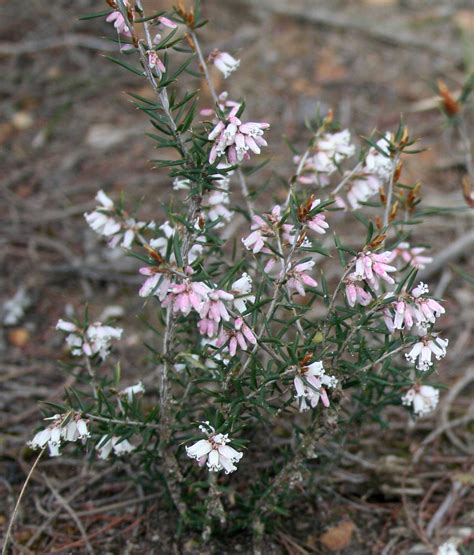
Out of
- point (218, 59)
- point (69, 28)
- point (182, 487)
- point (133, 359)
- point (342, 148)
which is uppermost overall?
point (218, 59)

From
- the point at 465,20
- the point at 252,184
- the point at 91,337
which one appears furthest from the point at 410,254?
the point at 465,20

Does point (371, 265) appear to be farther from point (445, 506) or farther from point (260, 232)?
point (445, 506)

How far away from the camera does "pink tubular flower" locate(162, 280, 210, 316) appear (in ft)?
7.13

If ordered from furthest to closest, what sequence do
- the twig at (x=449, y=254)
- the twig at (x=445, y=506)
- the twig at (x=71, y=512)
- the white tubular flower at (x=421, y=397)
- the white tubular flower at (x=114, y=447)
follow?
1. the twig at (x=449, y=254)
2. the twig at (x=445, y=506)
3. the twig at (x=71, y=512)
4. the white tubular flower at (x=421, y=397)
5. the white tubular flower at (x=114, y=447)

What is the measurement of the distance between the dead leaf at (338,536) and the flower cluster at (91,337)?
49.6 inches

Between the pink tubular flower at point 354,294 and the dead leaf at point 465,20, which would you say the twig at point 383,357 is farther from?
the dead leaf at point 465,20

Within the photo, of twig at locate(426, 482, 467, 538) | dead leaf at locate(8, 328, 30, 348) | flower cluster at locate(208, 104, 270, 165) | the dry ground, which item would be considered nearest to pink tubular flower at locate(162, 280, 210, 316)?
flower cluster at locate(208, 104, 270, 165)

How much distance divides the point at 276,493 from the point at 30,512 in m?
1.20

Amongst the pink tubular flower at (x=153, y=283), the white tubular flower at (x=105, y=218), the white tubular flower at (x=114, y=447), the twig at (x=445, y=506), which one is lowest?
the twig at (x=445, y=506)

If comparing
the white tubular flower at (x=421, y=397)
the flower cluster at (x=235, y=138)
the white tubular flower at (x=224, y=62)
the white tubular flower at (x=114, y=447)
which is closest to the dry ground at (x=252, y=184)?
the white tubular flower at (x=421, y=397)

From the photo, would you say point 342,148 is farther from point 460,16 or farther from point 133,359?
point 460,16

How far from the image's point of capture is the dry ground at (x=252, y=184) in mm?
3250

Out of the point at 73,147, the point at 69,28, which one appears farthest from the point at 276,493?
the point at 69,28

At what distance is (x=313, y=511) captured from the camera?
325 cm
